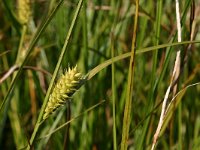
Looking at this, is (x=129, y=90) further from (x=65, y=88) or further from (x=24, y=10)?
(x=24, y=10)

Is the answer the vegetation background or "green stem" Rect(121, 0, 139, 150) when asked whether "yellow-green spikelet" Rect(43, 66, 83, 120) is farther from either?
the vegetation background

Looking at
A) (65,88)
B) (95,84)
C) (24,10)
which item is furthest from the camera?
(95,84)

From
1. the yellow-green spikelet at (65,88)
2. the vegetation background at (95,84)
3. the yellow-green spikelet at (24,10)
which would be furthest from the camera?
the vegetation background at (95,84)

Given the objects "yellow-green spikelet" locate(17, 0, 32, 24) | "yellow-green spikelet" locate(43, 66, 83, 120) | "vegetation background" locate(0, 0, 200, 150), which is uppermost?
"yellow-green spikelet" locate(17, 0, 32, 24)

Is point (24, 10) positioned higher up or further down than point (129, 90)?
higher up

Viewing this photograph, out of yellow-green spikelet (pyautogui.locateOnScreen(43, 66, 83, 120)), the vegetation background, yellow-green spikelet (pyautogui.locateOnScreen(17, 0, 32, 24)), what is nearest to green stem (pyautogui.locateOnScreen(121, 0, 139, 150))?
yellow-green spikelet (pyautogui.locateOnScreen(43, 66, 83, 120))

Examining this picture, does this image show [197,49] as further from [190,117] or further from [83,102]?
[83,102]

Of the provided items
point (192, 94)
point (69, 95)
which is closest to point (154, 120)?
point (192, 94)

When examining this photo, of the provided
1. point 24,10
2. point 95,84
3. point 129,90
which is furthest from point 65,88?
point 95,84

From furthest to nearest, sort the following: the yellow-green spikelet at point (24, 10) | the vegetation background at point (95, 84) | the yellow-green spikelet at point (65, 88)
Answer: the vegetation background at point (95, 84) < the yellow-green spikelet at point (24, 10) < the yellow-green spikelet at point (65, 88)

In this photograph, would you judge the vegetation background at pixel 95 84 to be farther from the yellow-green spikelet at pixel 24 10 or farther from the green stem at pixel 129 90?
the green stem at pixel 129 90

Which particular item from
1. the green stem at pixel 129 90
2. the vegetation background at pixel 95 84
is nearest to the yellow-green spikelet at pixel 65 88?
the green stem at pixel 129 90
